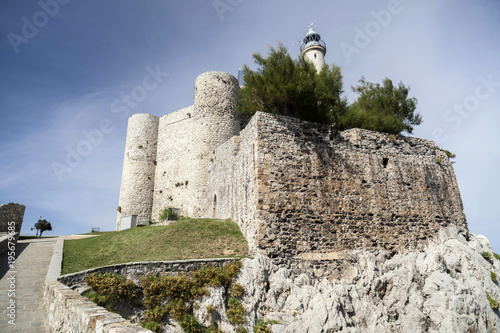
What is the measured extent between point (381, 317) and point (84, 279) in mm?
9388

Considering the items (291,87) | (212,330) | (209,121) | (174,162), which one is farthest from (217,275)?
(174,162)

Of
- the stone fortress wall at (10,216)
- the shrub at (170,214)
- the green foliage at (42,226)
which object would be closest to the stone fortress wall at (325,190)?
the shrub at (170,214)

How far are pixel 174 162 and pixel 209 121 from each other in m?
5.60

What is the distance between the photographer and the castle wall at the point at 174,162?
77.0 feet

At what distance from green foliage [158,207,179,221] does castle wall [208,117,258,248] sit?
3617 mm

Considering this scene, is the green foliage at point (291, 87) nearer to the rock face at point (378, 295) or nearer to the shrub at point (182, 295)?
the rock face at point (378, 295)

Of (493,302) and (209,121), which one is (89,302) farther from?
(209,121)

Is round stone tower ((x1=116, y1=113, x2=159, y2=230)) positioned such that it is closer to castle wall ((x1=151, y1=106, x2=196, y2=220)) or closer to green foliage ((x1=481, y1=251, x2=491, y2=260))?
castle wall ((x1=151, y1=106, x2=196, y2=220))

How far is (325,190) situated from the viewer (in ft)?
41.1

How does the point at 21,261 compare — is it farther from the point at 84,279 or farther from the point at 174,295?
the point at 174,295

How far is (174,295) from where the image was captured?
8.50 meters

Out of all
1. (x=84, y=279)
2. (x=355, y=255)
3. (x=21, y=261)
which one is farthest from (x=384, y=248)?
(x=21, y=261)

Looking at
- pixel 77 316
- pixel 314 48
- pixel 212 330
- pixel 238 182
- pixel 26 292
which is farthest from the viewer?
pixel 314 48

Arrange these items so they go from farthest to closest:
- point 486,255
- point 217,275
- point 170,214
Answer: point 170,214
point 486,255
point 217,275
